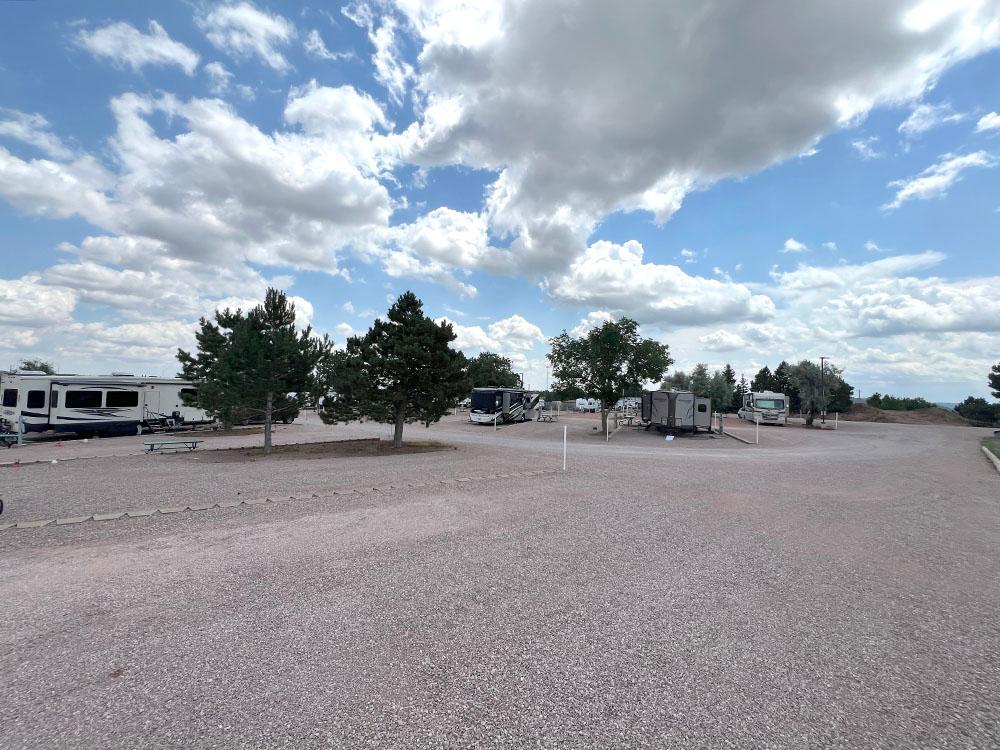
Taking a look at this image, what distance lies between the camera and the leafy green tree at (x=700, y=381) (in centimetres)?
5651

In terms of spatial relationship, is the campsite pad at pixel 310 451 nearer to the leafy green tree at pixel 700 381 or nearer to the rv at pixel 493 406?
the rv at pixel 493 406

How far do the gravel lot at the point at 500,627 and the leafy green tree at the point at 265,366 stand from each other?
297 inches

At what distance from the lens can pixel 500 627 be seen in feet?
12.1

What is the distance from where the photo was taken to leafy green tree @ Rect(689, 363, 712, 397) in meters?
56.5

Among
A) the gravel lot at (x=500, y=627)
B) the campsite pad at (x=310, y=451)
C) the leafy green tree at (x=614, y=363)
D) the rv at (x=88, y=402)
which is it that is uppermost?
the leafy green tree at (x=614, y=363)

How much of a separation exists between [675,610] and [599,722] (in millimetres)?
1766

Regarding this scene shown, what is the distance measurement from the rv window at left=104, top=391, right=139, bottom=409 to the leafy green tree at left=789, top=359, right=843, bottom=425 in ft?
148

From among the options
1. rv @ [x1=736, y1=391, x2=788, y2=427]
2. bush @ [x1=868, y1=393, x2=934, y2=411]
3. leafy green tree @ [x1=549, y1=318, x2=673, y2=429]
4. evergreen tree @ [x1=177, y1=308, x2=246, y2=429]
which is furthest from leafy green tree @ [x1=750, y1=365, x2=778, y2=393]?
evergreen tree @ [x1=177, y1=308, x2=246, y2=429]

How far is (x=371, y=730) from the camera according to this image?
252 centimetres

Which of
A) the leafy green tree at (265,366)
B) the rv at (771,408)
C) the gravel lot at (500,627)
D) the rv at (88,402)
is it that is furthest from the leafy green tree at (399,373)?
the rv at (771,408)

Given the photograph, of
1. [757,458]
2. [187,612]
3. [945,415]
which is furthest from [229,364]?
[945,415]

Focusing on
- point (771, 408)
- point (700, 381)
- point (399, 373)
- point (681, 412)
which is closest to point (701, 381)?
point (700, 381)

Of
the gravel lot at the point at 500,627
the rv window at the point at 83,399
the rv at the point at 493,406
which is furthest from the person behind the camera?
the rv at the point at 493,406

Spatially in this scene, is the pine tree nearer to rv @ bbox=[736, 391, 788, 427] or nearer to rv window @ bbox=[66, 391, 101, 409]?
rv @ bbox=[736, 391, 788, 427]
